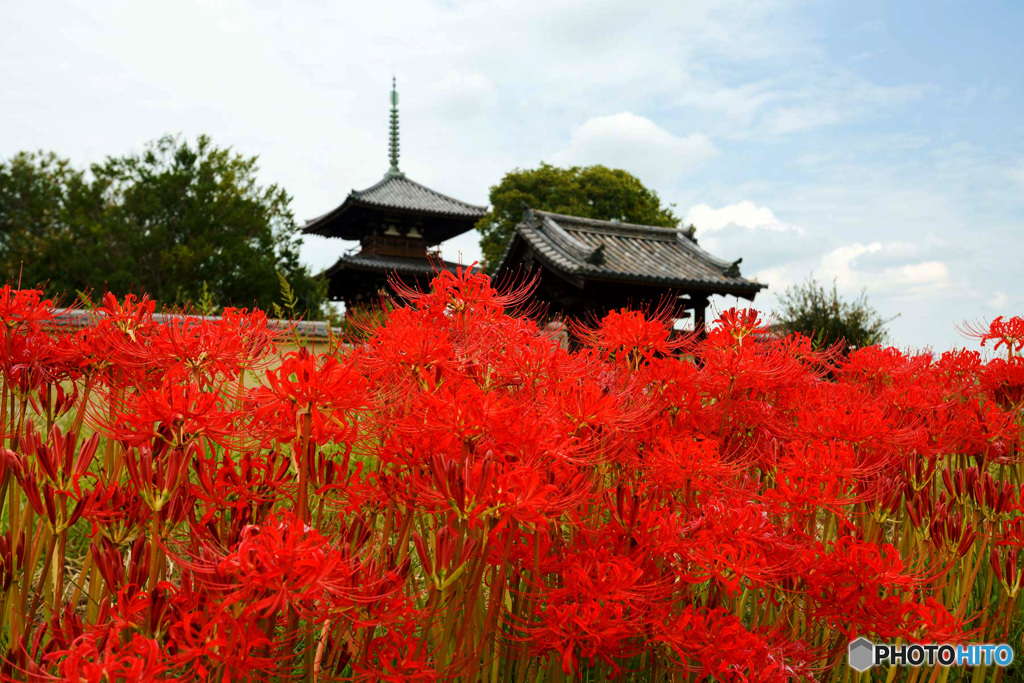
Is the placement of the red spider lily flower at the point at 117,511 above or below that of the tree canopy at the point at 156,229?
below

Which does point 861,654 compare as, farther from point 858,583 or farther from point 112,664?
point 112,664

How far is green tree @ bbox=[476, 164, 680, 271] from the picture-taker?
1283 inches

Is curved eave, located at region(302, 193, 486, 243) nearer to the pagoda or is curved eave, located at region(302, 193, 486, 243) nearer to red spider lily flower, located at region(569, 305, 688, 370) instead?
the pagoda

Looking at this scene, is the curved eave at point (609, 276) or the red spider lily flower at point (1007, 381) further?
the curved eave at point (609, 276)

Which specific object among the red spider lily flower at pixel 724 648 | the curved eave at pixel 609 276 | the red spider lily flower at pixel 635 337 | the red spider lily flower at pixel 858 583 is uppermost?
the curved eave at pixel 609 276

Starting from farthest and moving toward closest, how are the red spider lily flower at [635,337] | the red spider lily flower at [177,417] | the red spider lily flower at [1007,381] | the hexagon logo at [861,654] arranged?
the red spider lily flower at [1007,381], the red spider lily flower at [635,337], the hexagon logo at [861,654], the red spider lily flower at [177,417]

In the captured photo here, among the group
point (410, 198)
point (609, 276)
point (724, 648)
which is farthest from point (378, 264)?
point (724, 648)

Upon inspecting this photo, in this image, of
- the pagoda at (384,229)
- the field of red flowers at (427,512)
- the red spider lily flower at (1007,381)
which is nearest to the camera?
the field of red flowers at (427,512)

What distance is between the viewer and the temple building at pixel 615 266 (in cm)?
1559

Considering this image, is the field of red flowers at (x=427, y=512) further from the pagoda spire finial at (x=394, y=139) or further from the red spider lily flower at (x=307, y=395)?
the pagoda spire finial at (x=394, y=139)

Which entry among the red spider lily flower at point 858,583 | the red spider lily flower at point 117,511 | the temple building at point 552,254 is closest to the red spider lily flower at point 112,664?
the red spider lily flower at point 117,511

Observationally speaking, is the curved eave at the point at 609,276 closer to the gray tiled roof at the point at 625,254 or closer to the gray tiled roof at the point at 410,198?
the gray tiled roof at the point at 625,254

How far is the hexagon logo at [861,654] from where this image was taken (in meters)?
2.19

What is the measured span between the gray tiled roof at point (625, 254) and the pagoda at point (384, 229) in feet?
20.0
